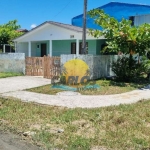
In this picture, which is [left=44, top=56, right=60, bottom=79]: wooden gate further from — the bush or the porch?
the porch

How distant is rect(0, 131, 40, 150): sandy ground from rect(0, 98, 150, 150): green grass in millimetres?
204

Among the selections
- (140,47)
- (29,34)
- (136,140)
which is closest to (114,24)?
(140,47)

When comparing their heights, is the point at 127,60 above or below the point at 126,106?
above

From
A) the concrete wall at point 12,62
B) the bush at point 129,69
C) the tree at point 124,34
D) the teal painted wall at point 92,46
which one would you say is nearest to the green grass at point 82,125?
the tree at point 124,34

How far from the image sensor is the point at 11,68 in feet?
50.4

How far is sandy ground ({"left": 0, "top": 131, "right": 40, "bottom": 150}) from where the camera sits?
4.14 m

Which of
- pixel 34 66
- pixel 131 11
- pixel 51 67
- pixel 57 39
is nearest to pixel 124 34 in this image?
pixel 51 67

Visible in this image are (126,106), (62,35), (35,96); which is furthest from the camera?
(62,35)

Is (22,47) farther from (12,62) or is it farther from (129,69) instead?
(129,69)

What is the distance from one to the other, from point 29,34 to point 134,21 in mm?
9904

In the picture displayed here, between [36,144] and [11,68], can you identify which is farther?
[11,68]

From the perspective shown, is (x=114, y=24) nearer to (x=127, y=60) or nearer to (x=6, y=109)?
(x=127, y=60)

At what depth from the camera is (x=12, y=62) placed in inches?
603

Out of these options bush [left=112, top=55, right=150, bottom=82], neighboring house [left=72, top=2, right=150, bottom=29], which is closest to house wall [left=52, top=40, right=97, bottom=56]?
neighboring house [left=72, top=2, right=150, bottom=29]
